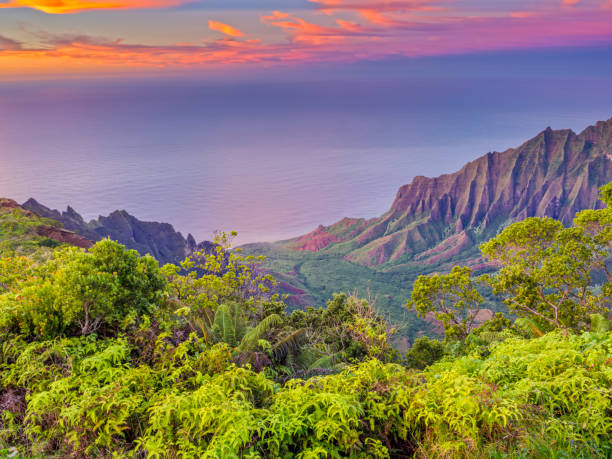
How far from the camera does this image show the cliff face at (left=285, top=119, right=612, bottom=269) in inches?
6063

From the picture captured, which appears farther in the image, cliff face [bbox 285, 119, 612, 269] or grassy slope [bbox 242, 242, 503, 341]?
cliff face [bbox 285, 119, 612, 269]

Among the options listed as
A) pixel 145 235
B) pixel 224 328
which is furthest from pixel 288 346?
pixel 145 235

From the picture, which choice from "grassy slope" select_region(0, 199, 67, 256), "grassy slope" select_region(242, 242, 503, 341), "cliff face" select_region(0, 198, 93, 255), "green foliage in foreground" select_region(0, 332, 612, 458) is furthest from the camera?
"grassy slope" select_region(242, 242, 503, 341)

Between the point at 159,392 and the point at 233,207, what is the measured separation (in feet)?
526

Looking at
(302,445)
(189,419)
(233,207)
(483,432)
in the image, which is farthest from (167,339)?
(233,207)

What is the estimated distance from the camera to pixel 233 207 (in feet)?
533

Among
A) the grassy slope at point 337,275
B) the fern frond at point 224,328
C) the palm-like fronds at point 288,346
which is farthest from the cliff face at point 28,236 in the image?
the grassy slope at point 337,275

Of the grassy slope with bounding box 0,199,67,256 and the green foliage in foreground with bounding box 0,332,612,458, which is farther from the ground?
the green foliage in foreground with bounding box 0,332,612,458

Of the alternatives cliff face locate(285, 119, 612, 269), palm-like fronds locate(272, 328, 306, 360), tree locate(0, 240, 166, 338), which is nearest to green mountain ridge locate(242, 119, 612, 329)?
cliff face locate(285, 119, 612, 269)

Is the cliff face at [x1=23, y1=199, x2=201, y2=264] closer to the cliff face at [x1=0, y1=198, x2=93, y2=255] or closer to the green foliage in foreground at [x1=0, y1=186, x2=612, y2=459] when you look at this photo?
the cliff face at [x1=0, y1=198, x2=93, y2=255]

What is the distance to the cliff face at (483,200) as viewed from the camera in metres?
154

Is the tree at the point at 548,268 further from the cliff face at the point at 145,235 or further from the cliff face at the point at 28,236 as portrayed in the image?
the cliff face at the point at 145,235

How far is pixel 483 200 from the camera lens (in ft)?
555

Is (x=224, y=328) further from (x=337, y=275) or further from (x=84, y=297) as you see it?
(x=337, y=275)
